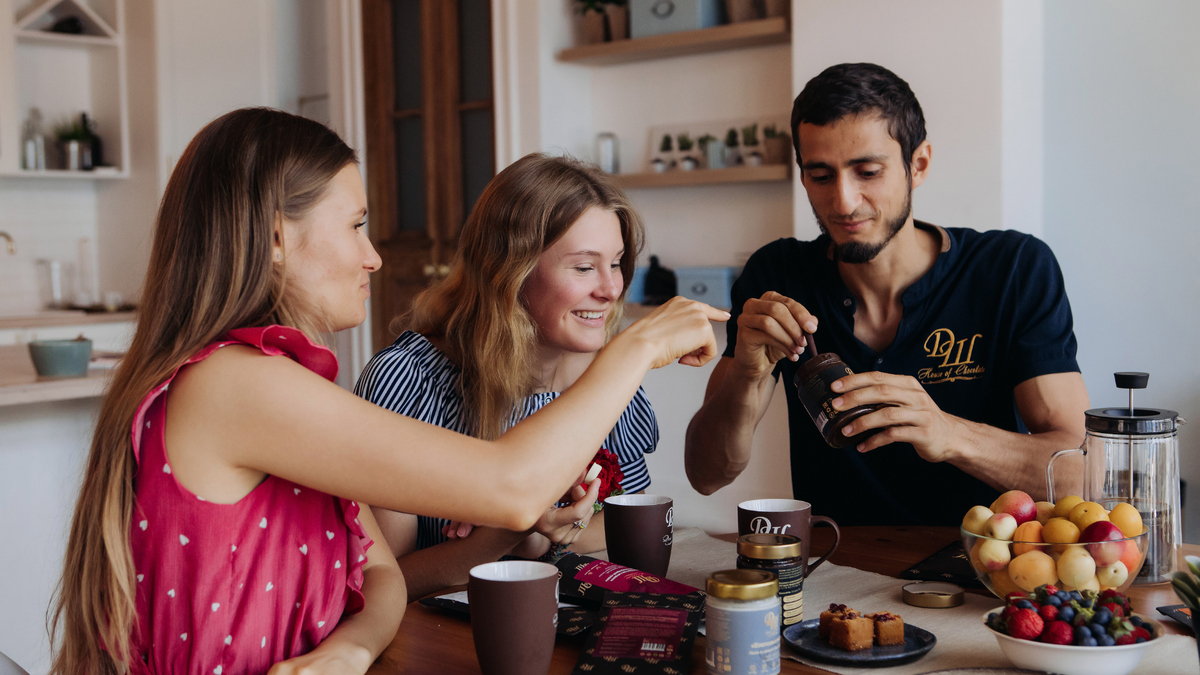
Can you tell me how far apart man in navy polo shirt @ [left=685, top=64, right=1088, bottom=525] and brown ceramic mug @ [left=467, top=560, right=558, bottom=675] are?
2.75ft

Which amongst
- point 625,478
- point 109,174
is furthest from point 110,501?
point 109,174

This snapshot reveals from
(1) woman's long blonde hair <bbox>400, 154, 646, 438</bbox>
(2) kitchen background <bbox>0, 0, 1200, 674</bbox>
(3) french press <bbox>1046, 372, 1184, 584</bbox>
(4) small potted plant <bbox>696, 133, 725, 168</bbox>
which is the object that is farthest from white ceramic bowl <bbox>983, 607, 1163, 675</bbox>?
(4) small potted plant <bbox>696, 133, 725, 168</bbox>

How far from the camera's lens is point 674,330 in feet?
3.58

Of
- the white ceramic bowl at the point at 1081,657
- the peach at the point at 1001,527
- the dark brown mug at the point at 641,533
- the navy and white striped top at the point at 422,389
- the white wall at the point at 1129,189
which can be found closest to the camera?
the white ceramic bowl at the point at 1081,657

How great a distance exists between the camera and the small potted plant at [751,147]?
3.36 meters

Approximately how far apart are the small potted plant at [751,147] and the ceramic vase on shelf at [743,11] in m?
0.36

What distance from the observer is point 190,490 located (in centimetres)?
92

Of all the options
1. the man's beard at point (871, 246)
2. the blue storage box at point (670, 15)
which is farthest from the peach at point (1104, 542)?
the blue storage box at point (670, 15)

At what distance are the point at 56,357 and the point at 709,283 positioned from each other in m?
1.99

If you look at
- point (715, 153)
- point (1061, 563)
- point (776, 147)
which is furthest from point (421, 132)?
point (1061, 563)

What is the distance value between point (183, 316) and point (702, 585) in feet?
2.20

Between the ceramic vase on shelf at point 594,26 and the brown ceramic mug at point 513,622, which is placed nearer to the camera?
the brown ceramic mug at point 513,622

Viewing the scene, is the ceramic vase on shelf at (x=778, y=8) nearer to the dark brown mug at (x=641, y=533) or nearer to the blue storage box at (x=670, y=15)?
the blue storage box at (x=670, y=15)

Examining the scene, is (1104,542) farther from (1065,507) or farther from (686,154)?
(686,154)
